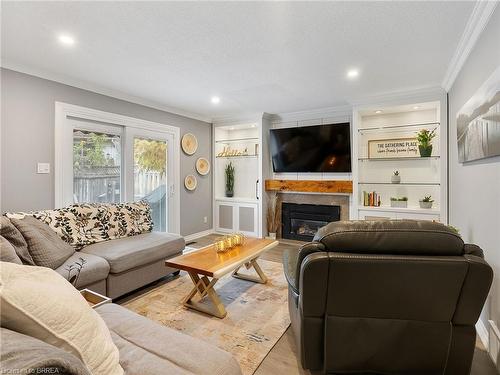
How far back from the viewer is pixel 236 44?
2.34 meters

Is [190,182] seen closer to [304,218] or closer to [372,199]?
[304,218]

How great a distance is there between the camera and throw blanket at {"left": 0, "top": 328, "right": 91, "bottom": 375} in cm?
48

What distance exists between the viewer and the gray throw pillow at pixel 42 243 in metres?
2.10

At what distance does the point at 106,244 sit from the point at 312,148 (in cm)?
344

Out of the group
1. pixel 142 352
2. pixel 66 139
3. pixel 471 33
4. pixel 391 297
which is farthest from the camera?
pixel 66 139

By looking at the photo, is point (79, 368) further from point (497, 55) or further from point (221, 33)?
point (497, 55)

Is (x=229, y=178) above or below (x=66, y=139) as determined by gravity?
below

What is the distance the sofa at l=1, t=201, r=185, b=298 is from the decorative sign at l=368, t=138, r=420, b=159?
127 inches

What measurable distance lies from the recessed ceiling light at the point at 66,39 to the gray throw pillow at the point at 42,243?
157cm

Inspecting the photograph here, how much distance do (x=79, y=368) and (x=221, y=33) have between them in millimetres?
2301

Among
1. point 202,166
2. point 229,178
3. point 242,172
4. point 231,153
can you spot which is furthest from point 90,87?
point 242,172

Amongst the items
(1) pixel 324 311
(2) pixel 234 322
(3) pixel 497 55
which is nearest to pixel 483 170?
(3) pixel 497 55

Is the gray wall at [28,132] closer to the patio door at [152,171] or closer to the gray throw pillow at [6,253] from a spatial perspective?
the patio door at [152,171]

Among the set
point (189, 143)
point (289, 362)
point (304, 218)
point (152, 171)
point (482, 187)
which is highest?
point (189, 143)
